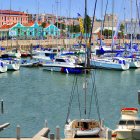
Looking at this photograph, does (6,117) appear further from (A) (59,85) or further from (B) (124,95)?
(A) (59,85)

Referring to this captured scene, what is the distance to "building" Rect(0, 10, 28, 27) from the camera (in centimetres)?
13820

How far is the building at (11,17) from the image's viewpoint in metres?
138

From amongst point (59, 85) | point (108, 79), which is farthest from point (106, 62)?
point (59, 85)

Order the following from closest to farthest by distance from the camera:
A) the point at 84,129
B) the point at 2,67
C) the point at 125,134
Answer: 1. the point at 125,134
2. the point at 84,129
3. the point at 2,67

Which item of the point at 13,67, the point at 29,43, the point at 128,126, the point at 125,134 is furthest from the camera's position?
the point at 29,43

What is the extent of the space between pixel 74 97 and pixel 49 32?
85.3 metres

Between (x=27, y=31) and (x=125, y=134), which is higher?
(x=27, y=31)

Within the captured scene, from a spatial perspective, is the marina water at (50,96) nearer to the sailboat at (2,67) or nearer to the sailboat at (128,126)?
the sailboat at (2,67)

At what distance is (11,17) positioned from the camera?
143 meters

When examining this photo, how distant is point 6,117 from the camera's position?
28.0 meters

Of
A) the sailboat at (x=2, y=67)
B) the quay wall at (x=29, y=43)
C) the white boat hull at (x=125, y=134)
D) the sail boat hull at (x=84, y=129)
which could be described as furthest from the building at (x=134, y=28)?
the white boat hull at (x=125, y=134)

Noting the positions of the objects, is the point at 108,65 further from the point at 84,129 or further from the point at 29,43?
the point at 29,43

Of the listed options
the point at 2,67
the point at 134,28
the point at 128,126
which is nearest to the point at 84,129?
the point at 128,126

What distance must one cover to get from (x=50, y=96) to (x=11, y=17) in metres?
107
